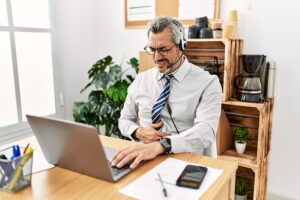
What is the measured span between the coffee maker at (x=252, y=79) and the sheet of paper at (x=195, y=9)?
48cm

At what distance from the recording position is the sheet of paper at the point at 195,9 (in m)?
2.25

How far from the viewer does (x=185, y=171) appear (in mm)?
956

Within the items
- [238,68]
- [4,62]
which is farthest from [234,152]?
[4,62]

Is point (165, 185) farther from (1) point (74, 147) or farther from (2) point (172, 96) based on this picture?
(2) point (172, 96)

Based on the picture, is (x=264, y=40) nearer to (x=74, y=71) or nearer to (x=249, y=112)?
(x=249, y=112)

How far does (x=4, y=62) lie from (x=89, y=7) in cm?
109

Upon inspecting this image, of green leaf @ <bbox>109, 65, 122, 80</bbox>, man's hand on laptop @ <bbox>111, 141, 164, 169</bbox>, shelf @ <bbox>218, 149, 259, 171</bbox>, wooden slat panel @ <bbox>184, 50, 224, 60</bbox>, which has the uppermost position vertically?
wooden slat panel @ <bbox>184, 50, 224, 60</bbox>

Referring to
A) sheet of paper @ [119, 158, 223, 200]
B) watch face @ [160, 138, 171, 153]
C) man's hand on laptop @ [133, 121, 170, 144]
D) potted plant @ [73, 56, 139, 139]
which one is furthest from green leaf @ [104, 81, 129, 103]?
sheet of paper @ [119, 158, 223, 200]

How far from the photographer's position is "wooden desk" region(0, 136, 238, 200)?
2.76ft

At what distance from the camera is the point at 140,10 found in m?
2.67

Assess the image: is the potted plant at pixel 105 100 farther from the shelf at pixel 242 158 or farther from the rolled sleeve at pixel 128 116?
the shelf at pixel 242 158

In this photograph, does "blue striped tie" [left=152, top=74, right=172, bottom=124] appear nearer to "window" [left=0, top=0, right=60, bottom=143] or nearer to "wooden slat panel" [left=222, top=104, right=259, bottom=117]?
"wooden slat panel" [left=222, top=104, right=259, bottom=117]

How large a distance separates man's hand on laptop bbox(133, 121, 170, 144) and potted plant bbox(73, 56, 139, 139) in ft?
3.09

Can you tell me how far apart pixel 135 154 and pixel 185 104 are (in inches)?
22.0
